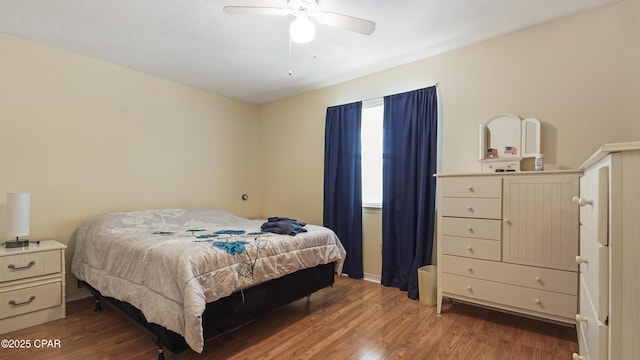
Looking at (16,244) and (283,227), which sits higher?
(283,227)

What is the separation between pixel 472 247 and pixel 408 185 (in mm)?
965

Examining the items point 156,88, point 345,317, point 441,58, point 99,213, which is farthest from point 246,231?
point 441,58

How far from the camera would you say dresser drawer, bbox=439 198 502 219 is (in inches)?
92.9

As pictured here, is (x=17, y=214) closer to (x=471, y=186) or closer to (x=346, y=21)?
(x=346, y=21)

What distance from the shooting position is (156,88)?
3664 mm

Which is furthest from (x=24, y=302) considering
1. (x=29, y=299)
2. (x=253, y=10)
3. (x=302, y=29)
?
(x=302, y=29)

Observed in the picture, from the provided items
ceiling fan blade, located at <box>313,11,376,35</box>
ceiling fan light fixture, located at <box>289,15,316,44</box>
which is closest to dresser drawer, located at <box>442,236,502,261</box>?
ceiling fan blade, located at <box>313,11,376,35</box>

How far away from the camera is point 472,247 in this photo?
246 centimetres

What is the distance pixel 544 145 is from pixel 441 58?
129 centimetres

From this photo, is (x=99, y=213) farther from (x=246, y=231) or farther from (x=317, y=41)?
(x=317, y=41)

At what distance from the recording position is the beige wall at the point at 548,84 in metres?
2.23

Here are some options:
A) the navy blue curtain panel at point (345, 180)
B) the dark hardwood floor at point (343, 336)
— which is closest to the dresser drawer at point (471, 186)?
the dark hardwood floor at point (343, 336)

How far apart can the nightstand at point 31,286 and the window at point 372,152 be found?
3086 mm

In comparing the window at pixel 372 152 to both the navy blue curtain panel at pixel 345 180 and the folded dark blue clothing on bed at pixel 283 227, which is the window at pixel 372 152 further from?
the folded dark blue clothing on bed at pixel 283 227
